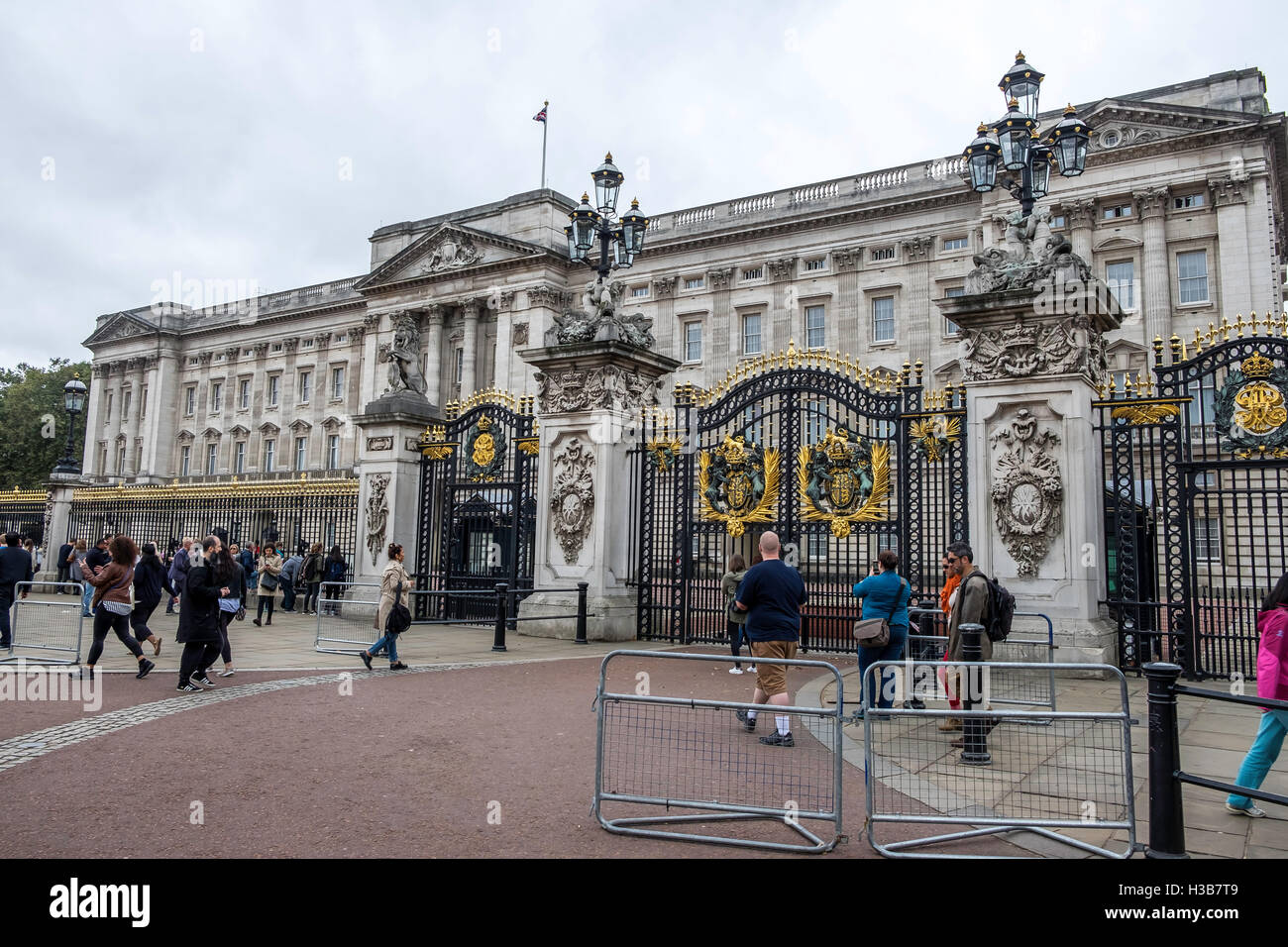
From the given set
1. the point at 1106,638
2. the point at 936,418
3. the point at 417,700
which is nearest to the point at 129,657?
the point at 417,700

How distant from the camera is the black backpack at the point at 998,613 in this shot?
7.54 metres

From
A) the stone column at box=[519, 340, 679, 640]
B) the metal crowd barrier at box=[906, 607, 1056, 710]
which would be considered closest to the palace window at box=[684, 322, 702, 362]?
the stone column at box=[519, 340, 679, 640]

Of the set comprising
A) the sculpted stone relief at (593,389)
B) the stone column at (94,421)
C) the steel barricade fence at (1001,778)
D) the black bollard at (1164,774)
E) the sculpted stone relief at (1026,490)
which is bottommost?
the steel barricade fence at (1001,778)

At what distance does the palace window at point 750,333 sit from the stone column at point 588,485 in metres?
32.1

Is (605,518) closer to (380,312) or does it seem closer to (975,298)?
(975,298)

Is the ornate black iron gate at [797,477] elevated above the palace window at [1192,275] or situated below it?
below

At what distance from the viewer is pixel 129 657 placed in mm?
12188

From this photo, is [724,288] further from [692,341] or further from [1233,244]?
[1233,244]

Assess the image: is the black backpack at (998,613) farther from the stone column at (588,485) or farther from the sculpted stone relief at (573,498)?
the sculpted stone relief at (573,498)

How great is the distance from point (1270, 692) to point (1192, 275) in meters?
35.7

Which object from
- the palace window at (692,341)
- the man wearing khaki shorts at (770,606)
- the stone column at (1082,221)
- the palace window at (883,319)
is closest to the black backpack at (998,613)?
the man wearing khaki shorts at (770,606)

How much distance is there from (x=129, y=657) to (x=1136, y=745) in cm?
1194

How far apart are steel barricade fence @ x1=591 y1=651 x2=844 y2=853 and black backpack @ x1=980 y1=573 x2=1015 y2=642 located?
1638 mm

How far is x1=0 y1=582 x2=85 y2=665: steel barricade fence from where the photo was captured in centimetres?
1131
